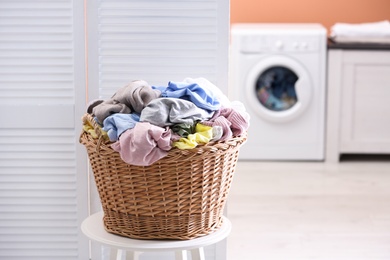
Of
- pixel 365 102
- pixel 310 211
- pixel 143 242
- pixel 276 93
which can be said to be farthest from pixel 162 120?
pixel 365 102

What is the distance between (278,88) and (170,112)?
306cm

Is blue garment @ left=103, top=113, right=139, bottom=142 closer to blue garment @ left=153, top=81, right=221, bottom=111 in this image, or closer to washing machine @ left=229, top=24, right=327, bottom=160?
blue garment @ left=153, top=81, right=221, bottom=111

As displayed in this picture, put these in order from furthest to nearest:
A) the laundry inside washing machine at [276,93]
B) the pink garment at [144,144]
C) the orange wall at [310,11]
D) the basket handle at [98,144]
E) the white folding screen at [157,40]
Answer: the orange wall at [310,11]
the laundry inside washing machine at [276,93]
the white folding screen at [157,40]
the basket handle at [98,144]
the pink garment at [144,144]

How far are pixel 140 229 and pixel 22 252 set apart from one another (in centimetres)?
79

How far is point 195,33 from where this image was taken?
2.64 meters

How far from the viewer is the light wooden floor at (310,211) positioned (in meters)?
3.45

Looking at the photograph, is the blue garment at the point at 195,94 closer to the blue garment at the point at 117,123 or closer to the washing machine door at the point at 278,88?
the blue garment at the point at 117,123

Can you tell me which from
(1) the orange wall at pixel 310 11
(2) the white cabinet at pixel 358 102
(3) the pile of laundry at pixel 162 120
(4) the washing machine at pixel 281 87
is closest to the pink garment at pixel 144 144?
(3) the pile of laundry at pixel 162 120

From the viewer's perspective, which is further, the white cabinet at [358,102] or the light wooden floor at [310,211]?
the white cabinet at [358,102]

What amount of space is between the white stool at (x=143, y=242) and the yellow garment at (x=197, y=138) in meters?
0.29

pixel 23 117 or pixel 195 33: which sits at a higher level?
pixel 195 33

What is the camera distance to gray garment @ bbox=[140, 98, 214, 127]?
2.08 meters

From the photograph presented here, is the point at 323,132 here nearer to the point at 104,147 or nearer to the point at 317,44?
the point at 317,44

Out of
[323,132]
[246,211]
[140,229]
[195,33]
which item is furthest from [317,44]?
[140,229]
